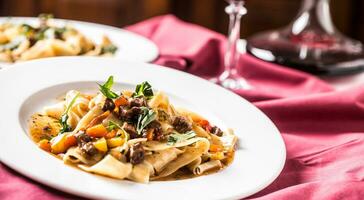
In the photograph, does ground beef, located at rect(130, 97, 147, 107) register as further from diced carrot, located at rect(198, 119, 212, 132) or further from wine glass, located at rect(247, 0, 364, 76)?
wine glass, located at rect(247, 0, 364, 76)

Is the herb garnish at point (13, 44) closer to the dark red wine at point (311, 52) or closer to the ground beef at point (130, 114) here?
the ground beef at point (130, 114)

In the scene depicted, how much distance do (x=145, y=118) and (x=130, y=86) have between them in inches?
22.6

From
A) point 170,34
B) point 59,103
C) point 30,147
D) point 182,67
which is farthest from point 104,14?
point 30,147

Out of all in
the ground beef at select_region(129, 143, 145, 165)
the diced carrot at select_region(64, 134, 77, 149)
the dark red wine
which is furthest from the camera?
the dark red wine

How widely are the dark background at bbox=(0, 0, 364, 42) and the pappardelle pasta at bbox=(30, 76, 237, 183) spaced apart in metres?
4.45

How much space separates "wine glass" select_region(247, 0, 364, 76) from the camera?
3502mm

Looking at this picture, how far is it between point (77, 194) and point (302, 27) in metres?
2.49

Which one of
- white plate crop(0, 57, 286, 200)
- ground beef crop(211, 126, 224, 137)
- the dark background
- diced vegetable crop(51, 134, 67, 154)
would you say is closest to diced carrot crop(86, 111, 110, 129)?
diced vegetable crop(51, 134, 67, 154)

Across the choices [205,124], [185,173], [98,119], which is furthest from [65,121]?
[205,124]

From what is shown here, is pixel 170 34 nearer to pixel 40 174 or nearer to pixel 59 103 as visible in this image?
pixel 59 103

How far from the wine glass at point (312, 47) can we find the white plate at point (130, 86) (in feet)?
3.23

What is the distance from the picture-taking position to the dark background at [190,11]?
261 inches

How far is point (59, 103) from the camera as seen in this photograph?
2.34m

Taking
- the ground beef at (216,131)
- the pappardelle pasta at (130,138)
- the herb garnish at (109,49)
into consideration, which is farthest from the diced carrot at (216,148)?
the herb garnish at (109,49)
